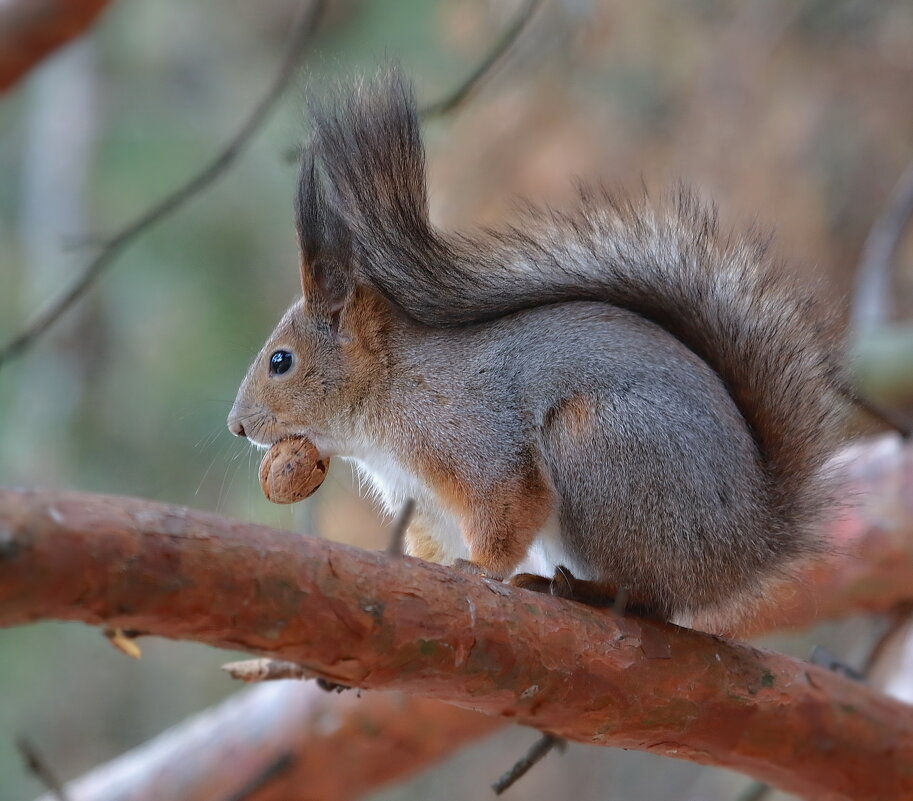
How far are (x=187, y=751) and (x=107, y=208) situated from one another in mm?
3017

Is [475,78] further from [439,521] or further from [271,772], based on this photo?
[271,772]

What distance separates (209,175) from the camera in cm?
209

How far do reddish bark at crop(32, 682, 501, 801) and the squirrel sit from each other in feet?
3.33

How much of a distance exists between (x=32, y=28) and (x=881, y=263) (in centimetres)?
219

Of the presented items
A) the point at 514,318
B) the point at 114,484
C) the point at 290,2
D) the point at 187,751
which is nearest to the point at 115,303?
the point at 114,484

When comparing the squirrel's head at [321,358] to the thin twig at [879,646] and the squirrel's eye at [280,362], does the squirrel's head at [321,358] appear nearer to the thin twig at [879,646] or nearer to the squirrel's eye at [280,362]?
the squirrel's eye at [280,362]

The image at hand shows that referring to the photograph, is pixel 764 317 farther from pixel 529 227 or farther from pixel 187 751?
pixel 187 751

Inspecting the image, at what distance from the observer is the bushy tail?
171 centimetres

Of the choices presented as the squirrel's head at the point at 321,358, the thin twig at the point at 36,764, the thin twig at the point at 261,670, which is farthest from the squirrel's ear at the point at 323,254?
the thin twig at the point at 36,764

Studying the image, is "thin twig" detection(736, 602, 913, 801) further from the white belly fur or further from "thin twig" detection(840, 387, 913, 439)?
the white belly fur

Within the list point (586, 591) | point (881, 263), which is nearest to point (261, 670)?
point (586, 591)

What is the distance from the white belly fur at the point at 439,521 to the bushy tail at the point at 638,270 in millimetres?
299

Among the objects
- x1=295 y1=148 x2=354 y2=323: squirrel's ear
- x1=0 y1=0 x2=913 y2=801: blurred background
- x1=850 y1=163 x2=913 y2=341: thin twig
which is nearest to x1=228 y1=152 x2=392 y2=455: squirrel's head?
x1=295 y1=148 x2=354 y2=323: squirrel's ear

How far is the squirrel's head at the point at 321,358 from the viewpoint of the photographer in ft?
6.24
